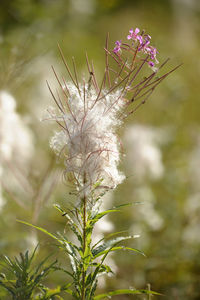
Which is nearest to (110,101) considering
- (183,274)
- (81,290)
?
(81,290)

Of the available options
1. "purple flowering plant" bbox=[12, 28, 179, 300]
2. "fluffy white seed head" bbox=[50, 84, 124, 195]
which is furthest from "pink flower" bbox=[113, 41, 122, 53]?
"fluffy white seed head" bbox=[50, 84, 124, 195]

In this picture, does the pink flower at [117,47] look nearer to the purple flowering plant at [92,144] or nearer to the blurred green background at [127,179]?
the purple flowering plant at [92,144]

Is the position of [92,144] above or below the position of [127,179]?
below

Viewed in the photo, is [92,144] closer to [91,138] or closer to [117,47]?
[91,138]

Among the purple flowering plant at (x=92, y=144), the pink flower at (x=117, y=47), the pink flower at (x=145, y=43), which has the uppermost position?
the pink flower at (x=145, y=43)

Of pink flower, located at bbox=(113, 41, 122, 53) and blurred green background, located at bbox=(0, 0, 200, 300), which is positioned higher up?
blurred green background, located at bbox=(0, 0, 200, 300)

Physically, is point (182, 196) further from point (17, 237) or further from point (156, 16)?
point (156, 16)

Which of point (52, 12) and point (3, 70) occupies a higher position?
point (52, 12)

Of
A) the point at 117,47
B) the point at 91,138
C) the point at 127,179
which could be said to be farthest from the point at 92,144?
the point at 127,179

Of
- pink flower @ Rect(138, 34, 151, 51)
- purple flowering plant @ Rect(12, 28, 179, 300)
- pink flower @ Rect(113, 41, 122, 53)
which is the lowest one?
purple flowering plant @ Rect(12, 28, 179, 300)

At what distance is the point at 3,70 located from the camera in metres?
2.00

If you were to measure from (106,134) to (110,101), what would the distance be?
112mm

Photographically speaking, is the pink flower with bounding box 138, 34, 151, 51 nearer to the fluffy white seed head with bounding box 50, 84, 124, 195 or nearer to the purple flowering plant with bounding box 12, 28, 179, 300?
the purple flowering plant with bounding box 12, 28, 179, 300

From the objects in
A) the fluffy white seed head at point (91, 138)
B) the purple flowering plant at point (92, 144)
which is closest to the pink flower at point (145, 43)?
the purple flowering plant at point (92, 144)
